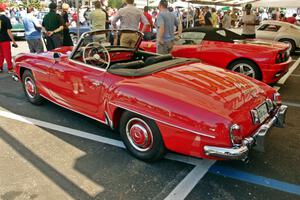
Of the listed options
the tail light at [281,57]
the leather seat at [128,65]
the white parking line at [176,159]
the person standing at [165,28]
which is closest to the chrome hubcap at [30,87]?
the white parking line at [176,159]

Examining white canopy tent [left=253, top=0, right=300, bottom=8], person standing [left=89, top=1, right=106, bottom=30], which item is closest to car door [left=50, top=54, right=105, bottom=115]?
person standing [left=89, top=1, right=106, bottom=30]

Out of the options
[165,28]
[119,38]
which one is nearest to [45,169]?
[119,38]

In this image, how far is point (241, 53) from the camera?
613cm

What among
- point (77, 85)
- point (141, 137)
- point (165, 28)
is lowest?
point (141, 137)

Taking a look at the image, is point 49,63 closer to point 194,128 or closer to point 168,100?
point 168,100

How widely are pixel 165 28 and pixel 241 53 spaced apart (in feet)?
5.43

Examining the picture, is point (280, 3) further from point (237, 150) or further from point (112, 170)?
point (112, 170)

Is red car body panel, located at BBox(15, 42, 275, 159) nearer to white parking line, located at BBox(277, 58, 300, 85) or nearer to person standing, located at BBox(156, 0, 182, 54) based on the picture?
person standing, located at BBox(156, 0, 182, 54)

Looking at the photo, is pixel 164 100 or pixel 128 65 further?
pixel 128 65

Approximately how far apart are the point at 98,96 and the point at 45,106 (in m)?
1.82

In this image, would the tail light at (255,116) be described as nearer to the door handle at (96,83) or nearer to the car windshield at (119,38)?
the door handle at (96,83)

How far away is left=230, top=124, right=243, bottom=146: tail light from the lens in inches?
106

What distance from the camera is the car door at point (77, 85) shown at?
3702mm

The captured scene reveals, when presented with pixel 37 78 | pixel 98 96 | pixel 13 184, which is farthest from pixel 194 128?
pixel 37 78
